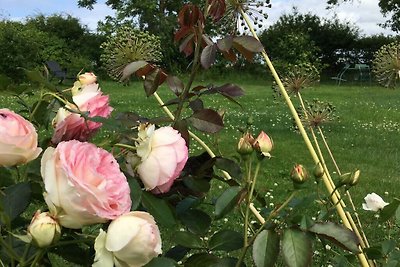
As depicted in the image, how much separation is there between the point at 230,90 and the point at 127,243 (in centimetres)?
38

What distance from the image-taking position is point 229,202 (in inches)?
28.1

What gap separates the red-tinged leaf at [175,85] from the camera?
0.91m

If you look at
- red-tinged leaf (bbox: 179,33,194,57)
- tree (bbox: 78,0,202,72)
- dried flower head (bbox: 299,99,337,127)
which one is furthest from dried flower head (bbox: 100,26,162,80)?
tree (bbox: 78,0,202,72)

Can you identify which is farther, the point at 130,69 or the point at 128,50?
the point at 128,50

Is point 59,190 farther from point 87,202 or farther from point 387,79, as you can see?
point 387,79

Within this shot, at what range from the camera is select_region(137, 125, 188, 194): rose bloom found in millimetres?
623

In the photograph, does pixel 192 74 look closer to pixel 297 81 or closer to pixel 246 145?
pixel 246 145

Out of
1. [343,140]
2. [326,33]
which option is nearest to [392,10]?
[326,33]

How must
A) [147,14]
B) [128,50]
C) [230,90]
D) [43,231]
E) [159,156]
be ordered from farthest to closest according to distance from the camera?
1. [147,14]
2. [128,50]
3. [230,90]
4. [159,156]
5. [43,231]

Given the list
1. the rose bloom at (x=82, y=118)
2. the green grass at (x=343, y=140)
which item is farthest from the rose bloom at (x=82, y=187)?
the green grass at (x=343, y=140)

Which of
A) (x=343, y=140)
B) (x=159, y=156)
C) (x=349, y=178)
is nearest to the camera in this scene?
(x=159, y=156)

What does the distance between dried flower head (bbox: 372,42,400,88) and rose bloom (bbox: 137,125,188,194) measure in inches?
31.5

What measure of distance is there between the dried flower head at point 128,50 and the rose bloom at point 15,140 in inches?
21.2

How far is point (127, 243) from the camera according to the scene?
53cm
